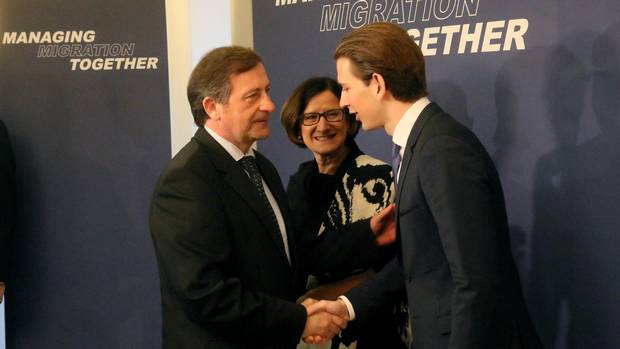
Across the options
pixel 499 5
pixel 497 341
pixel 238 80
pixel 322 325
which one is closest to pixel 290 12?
pixel 499 5

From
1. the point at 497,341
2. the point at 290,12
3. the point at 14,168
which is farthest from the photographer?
the point at 14,168

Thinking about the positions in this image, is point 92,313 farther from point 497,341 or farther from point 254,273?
point 497,341

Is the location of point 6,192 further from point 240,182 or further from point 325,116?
point 240,182

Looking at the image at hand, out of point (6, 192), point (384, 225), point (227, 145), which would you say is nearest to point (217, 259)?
point (227, 145)

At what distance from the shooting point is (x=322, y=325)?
2.71 m

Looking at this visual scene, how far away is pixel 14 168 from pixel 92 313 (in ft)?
3.13

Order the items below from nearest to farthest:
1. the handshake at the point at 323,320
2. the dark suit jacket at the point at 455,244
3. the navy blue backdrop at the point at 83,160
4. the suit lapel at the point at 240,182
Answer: the dark suit jacket at the point at 455,244 < the suit lapel at the point at 240,182 < the handshake at the point at 323,320 < the navy blue backdrop at the point at 83,160

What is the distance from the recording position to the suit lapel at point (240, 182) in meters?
2.57

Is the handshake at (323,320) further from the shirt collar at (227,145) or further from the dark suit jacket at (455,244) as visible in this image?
the shirt collar at (227,145)

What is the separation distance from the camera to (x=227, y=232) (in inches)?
98.3

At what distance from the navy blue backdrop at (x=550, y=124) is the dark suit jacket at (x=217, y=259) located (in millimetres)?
1079

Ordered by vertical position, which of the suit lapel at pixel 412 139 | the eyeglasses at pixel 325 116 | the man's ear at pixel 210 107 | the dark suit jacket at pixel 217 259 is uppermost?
the eyeglasses at pixel 325 116

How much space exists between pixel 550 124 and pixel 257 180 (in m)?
1.15

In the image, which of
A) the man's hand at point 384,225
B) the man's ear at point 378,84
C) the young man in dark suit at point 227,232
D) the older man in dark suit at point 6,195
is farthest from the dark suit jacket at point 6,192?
the man's ear at point 378,84
